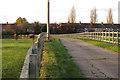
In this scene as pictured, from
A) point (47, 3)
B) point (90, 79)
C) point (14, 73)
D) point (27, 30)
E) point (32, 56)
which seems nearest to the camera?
point (32, 56)

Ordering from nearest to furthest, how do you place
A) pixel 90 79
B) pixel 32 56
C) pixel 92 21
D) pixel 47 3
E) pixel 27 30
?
pixel 32 56 → pixel 90 79 → pixel 47 3 → pixel 27 30 → pixel 92 21

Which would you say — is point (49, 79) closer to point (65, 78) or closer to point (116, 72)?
point (65, 78)

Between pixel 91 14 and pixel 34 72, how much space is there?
3897 inches

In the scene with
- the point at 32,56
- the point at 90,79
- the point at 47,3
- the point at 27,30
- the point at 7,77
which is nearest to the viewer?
the point at 32,56

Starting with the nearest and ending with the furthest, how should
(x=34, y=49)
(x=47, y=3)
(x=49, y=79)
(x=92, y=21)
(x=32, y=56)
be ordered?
(x=32, y=56), (x=34, y=49), (x=49, y=79), (x=47, y=3), (x=92, y=21)

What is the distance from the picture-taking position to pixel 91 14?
101 m

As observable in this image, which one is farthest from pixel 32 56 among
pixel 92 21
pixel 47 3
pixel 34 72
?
pixel 92 21

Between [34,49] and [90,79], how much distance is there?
2.25 m

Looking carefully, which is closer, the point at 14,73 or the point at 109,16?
the point at 14,73

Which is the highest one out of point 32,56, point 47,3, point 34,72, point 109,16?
point 109,16

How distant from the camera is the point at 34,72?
4.38 meters

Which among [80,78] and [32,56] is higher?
[32,56]

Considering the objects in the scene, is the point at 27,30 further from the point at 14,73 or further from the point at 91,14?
the point at 14,73

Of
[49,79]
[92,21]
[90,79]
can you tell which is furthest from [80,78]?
[92,21]
